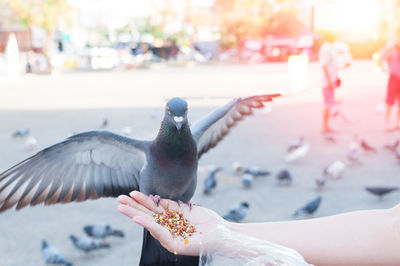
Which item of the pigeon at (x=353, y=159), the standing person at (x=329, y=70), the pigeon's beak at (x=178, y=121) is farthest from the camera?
the standing person at (x=329, y=70)

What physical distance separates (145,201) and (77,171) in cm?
67

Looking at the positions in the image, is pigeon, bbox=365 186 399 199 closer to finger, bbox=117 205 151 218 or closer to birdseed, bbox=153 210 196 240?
birdseed, bbox=153 210 196 240

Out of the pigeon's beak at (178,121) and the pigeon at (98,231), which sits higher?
the pigeon's beak at (178,121)

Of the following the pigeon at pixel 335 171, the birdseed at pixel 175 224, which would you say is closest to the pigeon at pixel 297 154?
the pigeon at pixel 335 171

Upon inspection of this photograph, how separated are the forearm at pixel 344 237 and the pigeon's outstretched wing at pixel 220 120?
0.87 metres

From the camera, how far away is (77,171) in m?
2.55

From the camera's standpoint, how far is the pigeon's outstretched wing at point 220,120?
2.79 meters

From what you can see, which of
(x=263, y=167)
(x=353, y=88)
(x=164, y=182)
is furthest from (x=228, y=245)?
(x=353, y=88)

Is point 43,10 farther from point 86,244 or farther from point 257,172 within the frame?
point 86,244

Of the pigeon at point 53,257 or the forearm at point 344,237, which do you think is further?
the pigeon at point 53,257

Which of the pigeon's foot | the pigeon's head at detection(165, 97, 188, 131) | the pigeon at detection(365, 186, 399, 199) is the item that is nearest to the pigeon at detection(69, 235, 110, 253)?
the pigeon's foot

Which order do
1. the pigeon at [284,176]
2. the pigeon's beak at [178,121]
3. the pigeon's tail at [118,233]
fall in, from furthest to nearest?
the pigeon at [284,176] → the pigeon's tail at [118,233] → the pigeon's beak at [178,121]

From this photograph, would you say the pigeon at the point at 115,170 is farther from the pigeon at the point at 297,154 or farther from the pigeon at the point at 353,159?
the pigeon at the point at 353,159

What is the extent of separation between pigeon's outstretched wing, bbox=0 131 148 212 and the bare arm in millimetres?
525
